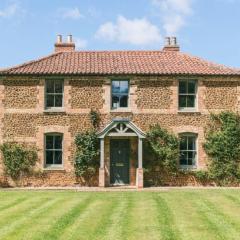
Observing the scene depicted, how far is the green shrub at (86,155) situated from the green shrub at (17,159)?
225 cm

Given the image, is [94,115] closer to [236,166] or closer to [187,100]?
[187,100]

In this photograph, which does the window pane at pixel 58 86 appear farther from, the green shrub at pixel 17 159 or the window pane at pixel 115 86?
the green shrub at pixel 17 159

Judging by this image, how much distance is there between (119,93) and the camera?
91.8 ft

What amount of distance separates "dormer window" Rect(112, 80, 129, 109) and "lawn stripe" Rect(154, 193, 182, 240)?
8.78 meters

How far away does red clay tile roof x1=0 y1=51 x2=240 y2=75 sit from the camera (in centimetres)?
2772

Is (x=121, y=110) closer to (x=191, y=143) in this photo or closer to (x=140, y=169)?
(x=140, y=169)

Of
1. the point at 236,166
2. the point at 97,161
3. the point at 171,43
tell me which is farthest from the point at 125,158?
the point at 171,43

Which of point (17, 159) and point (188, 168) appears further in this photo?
point (188, 168)

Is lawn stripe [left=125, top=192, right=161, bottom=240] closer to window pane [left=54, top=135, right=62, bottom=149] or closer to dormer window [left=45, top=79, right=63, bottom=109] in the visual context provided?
window pane [left=54, top=135, right=62, bottom=149]

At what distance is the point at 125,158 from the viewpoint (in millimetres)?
27812

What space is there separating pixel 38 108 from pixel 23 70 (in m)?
2.13

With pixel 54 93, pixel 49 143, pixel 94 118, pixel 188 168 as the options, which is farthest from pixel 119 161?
pixel 54 93

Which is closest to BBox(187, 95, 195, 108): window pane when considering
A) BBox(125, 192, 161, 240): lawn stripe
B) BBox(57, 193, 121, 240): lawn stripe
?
BBox(125, 192, 161, 240): lawn stripe

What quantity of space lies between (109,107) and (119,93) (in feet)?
2.99
